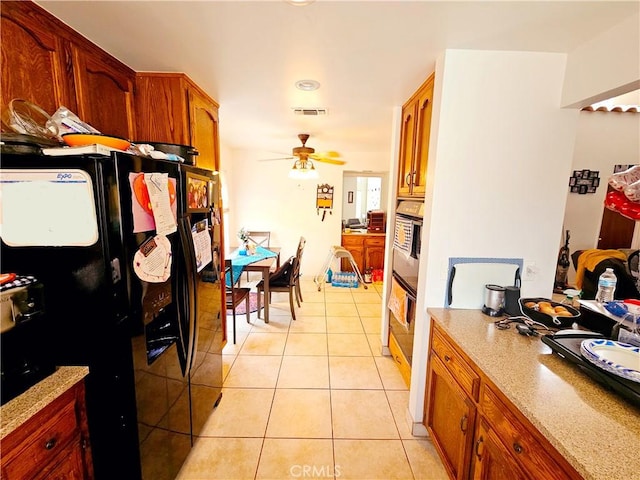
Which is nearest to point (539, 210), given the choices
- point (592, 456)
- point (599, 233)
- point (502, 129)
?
point (502, 129)

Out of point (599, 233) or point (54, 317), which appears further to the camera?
point (599, 233)

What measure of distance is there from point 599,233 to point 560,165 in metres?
3.77

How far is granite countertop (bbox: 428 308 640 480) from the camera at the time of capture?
0.72 m

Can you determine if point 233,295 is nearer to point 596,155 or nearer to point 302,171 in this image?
point 302,171

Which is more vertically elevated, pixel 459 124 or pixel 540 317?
pixel 459 124

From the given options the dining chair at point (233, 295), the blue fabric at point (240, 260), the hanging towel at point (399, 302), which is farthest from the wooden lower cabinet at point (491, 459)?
the blue fabric at point (240, 260)

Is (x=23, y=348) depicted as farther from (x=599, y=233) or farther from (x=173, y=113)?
(x=599, y=233)

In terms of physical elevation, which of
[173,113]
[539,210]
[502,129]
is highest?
[173,113]

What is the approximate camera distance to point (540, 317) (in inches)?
57.2

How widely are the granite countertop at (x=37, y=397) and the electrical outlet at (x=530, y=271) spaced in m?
2.20

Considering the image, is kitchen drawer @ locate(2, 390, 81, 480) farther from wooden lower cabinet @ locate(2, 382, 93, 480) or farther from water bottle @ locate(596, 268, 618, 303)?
water bottle @ locate(596, 268, 618, 303)

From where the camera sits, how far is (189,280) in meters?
1.38

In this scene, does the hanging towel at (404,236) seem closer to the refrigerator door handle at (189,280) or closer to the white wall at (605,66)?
the white wall at (605,66)

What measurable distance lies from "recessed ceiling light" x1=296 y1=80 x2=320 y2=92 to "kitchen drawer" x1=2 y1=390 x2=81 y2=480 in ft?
6.49
